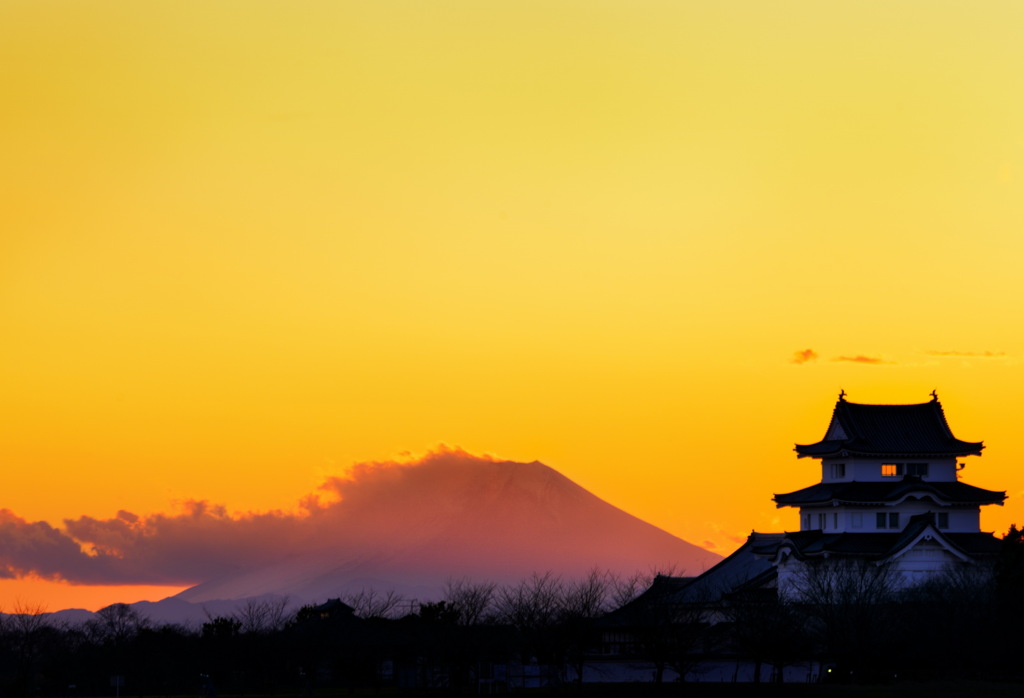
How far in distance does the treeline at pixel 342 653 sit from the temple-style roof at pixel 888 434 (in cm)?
1411

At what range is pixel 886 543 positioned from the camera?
78125 mm

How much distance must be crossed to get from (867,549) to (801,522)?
7329 mm

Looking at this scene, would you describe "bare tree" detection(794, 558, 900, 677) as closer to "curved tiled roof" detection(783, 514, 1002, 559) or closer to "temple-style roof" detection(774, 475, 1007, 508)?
"curved tiled roof" detection(783, 514, 1002, 559)

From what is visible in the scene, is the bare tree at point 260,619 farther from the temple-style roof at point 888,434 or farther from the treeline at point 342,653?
the temple-style roof at point 888,434

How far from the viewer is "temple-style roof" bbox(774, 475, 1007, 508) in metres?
79.2

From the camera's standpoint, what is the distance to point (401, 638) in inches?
3105

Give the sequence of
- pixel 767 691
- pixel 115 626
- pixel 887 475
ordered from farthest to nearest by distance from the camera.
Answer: pixel 115 626, pixel 887 475, pixel 767 691

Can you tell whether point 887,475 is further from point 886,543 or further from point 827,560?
point 827,560

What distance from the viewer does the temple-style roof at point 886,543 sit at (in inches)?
3019

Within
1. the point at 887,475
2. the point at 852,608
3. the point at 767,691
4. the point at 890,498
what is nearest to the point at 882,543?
the point at 890,498

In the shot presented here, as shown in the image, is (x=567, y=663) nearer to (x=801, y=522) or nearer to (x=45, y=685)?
(x=801, y=522)

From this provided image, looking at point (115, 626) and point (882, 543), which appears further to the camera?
point (115, 626)

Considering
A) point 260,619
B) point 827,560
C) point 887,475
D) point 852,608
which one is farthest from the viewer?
point 260,619

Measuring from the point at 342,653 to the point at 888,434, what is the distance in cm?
3235
